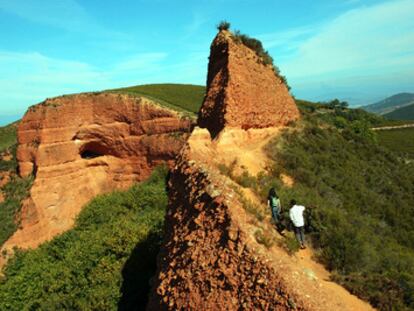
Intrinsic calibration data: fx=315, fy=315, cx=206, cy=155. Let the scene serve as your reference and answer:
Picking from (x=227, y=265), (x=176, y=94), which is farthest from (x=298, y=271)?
(x=176, y=94)

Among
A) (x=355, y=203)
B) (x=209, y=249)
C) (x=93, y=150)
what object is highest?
(x=209, y=249)

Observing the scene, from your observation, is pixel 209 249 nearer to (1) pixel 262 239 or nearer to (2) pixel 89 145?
(1) pixel 262 239

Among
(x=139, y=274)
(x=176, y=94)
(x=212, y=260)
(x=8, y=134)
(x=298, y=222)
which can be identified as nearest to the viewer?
(x=212, y=260)

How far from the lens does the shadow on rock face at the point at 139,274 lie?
12516 millimetres

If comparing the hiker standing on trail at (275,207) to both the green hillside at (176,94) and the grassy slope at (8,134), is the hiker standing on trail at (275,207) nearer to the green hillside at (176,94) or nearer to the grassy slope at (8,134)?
the green hillside at (176,94)

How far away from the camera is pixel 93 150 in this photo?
29.3 metres

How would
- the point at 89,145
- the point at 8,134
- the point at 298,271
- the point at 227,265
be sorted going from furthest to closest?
1. the point at 8,134
2. the point at 89,145
3. the point at 227,265
4. the point at 298,271

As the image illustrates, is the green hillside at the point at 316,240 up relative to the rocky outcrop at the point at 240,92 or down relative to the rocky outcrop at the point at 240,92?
down

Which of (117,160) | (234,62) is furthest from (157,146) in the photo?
(234,62)

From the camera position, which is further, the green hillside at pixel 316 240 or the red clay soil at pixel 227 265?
the green hillside at pixel 316 240

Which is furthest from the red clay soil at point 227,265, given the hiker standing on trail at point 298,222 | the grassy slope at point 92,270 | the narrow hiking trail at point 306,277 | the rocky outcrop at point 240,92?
the rocky outcrop at point 240,92

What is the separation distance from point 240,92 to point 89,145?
18.3 m

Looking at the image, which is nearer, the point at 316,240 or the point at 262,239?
the point at 262,239

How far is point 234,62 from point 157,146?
13425 millimetres
